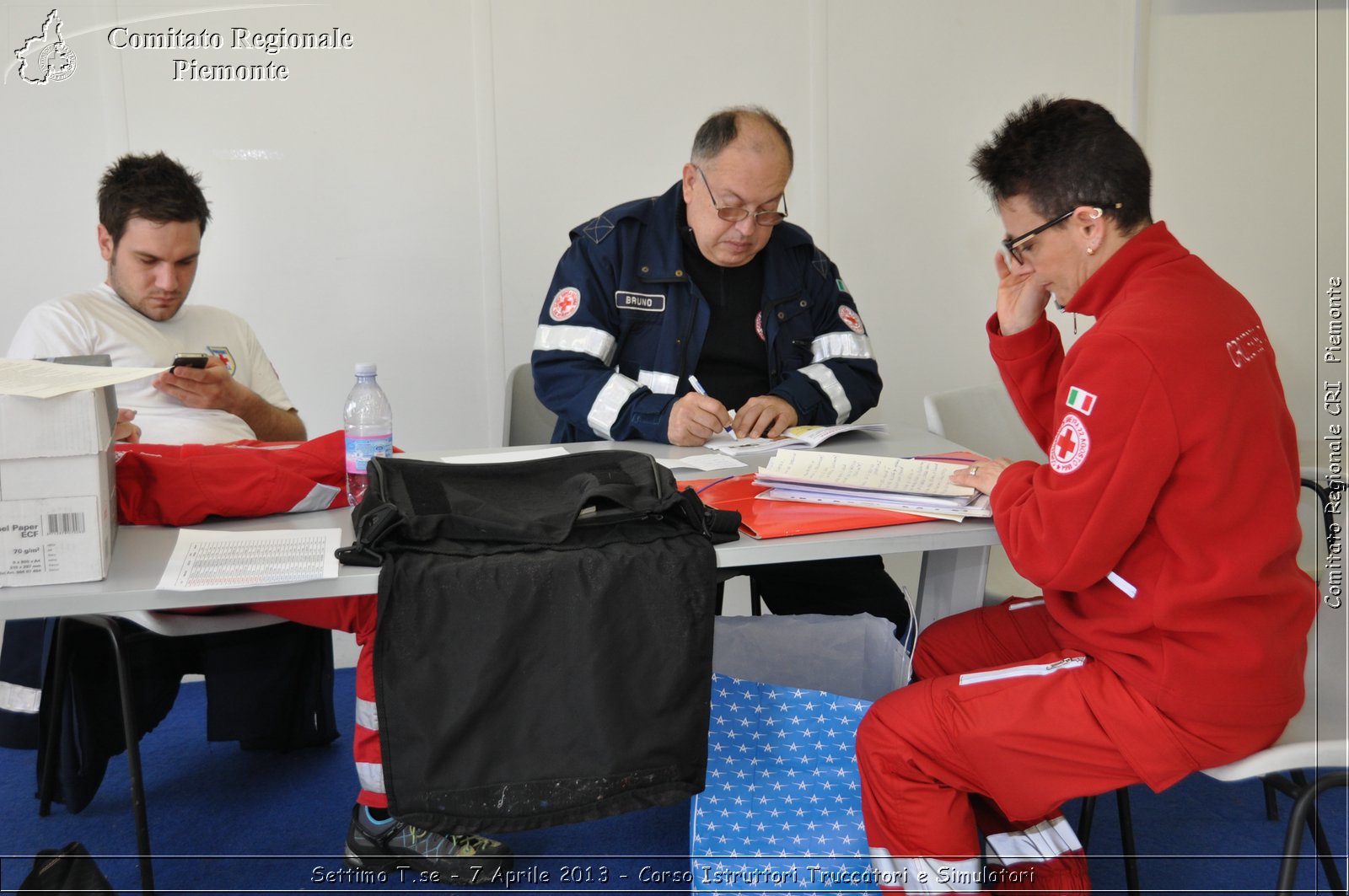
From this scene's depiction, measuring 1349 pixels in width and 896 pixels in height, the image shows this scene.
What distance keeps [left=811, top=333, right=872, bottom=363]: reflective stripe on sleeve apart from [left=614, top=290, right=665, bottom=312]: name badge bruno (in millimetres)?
432

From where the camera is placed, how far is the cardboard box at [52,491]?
1.35 metres

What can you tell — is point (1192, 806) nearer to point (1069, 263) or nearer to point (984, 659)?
point (984, 659)

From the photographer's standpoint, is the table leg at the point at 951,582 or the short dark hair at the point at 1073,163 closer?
the short dark hair at the point at 1073,163

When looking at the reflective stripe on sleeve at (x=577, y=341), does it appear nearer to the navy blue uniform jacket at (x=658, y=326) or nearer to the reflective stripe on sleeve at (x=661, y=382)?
the navy blue uniform jacket at (x=658, y=326)

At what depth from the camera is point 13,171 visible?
332 centimetres

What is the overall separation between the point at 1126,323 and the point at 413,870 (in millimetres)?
1602

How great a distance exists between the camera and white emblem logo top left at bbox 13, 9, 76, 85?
3.30 metres

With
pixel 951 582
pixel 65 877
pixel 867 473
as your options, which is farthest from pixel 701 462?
pixel 65 877

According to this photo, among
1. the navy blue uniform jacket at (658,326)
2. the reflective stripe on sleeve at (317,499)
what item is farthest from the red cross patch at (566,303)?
the reflective stripe on sleeve at (317,499)

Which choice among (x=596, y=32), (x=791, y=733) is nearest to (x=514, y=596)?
(x=791, y=733)

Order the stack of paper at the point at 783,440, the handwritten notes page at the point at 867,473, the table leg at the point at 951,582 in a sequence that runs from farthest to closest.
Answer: the stack of paper at the point at 783,440 → the table leg at the point at 951,582 → the handwritten notes page at the point at 867,473

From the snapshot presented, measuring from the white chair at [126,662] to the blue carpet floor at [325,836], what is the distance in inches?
6.7

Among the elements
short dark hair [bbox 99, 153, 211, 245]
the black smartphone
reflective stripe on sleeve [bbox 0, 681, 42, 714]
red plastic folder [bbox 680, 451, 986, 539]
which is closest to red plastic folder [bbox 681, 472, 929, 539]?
red plastic folder [bbox 680, 451, 986, 539]

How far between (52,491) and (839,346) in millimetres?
1875
